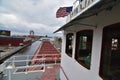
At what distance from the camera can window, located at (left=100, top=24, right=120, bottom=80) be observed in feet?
8.29

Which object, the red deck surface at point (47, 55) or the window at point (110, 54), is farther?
the red deck surface at point (47, 55)

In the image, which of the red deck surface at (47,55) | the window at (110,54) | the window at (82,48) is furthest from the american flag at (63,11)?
the window at (110,54)

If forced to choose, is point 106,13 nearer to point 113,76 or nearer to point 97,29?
point 97,29

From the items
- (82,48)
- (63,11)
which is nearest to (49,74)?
(63,11)

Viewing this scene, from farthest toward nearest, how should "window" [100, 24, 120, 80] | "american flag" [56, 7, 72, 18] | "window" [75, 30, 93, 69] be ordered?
"american flag" [56, 7, 72, 18] → "window" [75, 30, 93, 69] → "window" [100, 24, 120, 80]

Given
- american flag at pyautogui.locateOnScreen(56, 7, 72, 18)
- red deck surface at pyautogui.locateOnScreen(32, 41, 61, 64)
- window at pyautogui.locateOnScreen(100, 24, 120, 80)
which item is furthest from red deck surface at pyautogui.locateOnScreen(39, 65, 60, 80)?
window at pyautogui.locateOnScreen(100, 24, 120, 80)

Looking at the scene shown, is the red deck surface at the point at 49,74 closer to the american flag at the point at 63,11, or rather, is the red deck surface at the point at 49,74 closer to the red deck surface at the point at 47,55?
the red deck surface at the point at 47,55

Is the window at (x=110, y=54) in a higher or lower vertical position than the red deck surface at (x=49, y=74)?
higher

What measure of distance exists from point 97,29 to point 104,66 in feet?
2.45

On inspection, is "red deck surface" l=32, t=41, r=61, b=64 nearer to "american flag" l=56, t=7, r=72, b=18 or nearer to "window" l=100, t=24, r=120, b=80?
"american flag" l=56, t=7, r=72, b=18

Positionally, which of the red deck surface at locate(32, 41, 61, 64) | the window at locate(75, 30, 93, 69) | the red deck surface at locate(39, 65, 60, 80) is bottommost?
the red deck surface at locate(39, 65, 60, 80)

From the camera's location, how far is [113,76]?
263cm

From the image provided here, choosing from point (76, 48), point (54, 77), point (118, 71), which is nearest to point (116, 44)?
point (118, 71)

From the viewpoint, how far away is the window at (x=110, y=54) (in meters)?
2.53
